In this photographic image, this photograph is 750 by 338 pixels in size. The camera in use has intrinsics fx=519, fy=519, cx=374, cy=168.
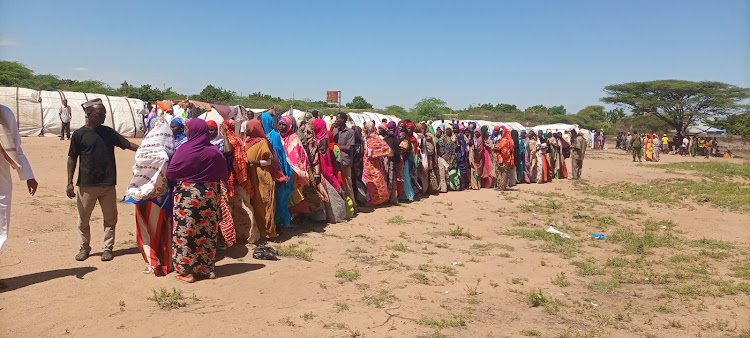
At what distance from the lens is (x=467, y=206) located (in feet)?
35.4

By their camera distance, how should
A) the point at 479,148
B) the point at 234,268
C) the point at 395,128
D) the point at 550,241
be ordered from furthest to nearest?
the point at 479,148, the point at 395,128, the point at 550,241, the point at 234,268

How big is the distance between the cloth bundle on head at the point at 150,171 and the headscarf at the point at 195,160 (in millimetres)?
110

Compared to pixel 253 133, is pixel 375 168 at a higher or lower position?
lower

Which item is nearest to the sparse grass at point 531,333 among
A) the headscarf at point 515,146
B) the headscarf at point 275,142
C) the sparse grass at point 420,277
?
the sparse grass at point 420,277

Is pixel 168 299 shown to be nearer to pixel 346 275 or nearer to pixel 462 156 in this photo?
pixel 346 275

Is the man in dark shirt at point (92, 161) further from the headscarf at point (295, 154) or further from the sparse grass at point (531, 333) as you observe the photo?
the sparse grass at point (531, 333)

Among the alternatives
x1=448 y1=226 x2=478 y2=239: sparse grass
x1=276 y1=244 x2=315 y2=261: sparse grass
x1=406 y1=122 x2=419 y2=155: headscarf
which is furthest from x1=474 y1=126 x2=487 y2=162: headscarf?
x1=276 y1=244 x2=315 y2=261: sparse grass

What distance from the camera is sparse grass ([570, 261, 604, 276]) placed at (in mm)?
6039

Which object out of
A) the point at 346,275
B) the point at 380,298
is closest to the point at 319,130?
the point at 346,275

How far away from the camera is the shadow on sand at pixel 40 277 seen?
4754mm

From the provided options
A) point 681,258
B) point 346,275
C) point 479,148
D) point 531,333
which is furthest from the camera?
point 479,148

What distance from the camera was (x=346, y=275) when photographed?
551cm

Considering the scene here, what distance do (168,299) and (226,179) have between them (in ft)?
5.42

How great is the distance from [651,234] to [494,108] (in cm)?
5682
